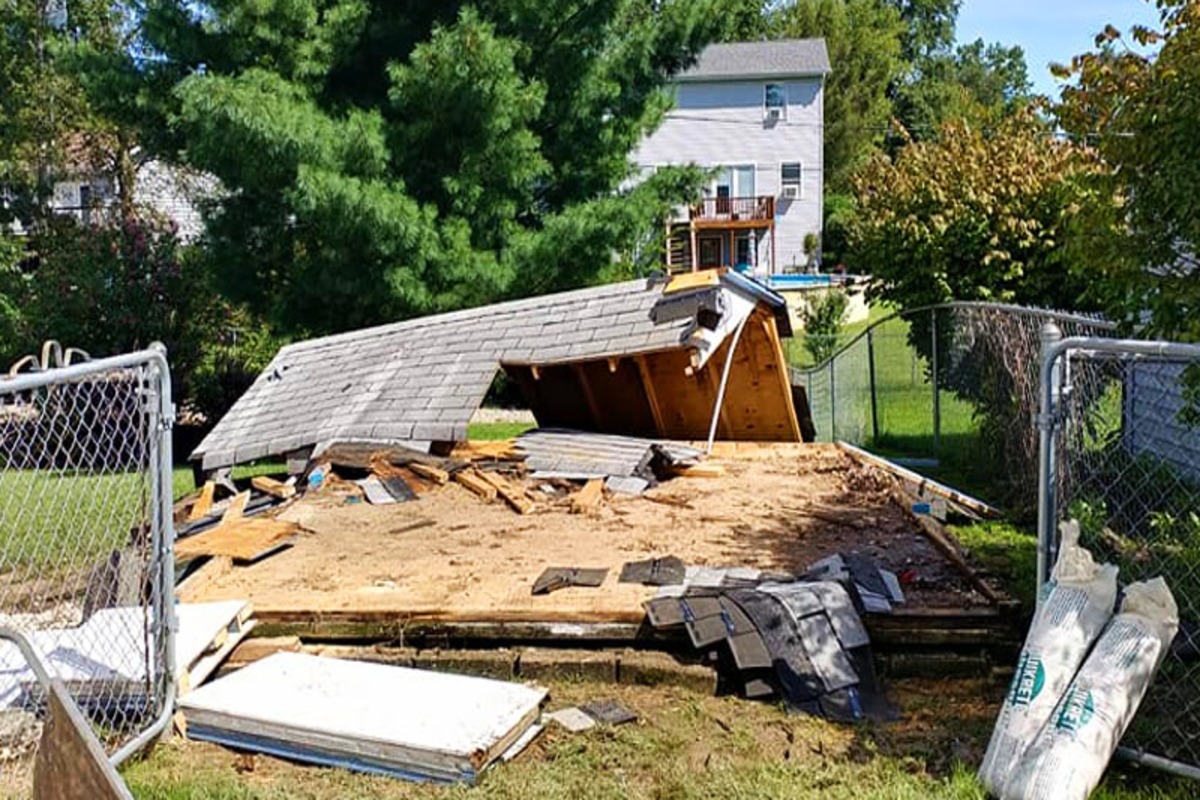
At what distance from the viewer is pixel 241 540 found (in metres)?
7.28

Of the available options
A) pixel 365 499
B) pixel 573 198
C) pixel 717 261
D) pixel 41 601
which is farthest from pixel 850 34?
pixel 41 601

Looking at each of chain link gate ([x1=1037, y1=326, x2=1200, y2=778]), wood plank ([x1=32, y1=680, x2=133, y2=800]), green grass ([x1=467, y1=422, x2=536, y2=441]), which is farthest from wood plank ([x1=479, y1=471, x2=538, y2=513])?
wood plank ([x1=32, y1=680, x2=133, y2=800])

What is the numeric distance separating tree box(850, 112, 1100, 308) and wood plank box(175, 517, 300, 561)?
7962 millimetres

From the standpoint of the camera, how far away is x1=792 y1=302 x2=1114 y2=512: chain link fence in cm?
833

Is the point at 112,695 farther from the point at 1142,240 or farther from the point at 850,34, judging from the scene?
the point at 850,34

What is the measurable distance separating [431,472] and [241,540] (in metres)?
2.52

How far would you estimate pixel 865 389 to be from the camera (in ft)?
48.1

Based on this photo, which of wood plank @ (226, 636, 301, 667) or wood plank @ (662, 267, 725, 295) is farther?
wood plank @ (662, 267, 725, 295)

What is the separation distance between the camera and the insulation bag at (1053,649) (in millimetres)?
3818

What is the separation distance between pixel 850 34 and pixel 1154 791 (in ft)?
150

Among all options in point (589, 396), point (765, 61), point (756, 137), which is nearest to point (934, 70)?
point (765, 61)

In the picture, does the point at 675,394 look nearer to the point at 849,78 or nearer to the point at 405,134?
the point at 405,134

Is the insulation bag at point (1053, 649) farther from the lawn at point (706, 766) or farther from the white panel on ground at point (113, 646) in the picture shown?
the white panel on ground at point (113, 646)

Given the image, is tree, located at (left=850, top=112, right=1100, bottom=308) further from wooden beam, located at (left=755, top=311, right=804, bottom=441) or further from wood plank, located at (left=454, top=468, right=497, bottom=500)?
wood plank, located at (left=454, top=468, right=497, bottom=500)
